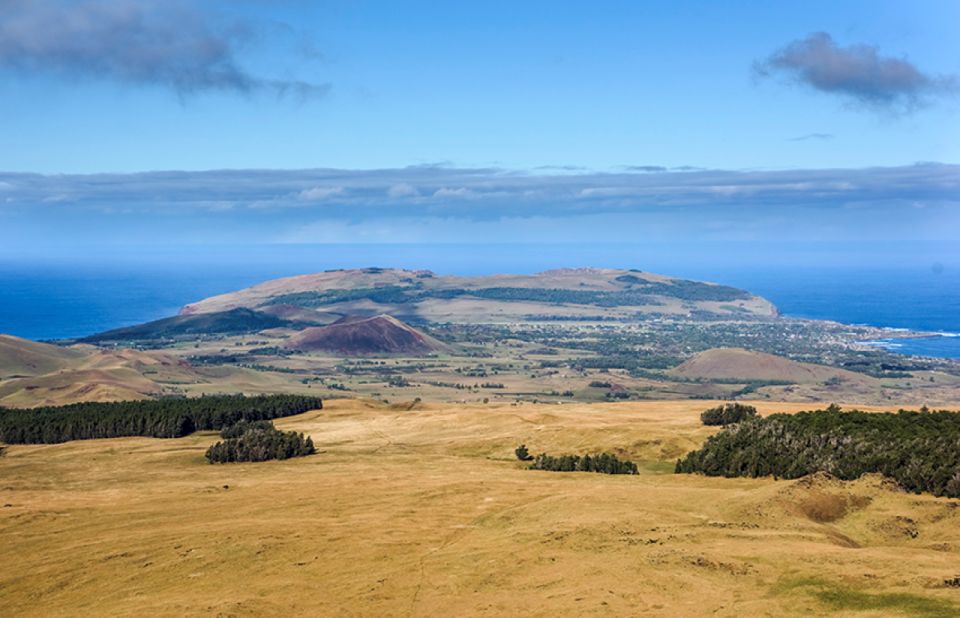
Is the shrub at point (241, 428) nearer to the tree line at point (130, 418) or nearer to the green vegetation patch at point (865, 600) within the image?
the tree line at point (130, 418)

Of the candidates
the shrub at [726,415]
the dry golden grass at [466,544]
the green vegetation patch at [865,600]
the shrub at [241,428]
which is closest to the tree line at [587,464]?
the dry golden grass at [466,544]

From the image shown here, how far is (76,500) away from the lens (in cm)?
7906

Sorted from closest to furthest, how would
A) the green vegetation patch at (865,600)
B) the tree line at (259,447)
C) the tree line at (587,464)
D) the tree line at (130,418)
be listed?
1. the green vegetation patch at (865,600)
2. the tree line at (587,464)
3. the tree line at (259,447)
4. the tree line at (130,418)

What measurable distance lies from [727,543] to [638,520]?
7.49 m

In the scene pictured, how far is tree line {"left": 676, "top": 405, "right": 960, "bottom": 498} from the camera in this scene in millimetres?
65938

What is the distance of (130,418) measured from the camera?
434 ft

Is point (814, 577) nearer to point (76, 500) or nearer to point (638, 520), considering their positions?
point (638, 520)

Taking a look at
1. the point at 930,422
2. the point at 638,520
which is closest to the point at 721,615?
the point at 638,520

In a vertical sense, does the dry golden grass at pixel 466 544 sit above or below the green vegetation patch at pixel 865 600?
below

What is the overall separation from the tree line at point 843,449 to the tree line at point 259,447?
42824mm

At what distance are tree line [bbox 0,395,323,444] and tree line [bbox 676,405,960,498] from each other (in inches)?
2767

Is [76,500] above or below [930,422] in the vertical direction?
below

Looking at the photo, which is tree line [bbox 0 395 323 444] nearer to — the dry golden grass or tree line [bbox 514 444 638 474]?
the dry golden grass

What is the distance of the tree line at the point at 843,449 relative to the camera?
216 feet
